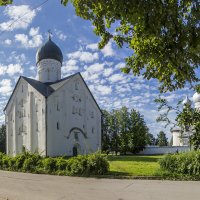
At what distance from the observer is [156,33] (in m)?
4.44

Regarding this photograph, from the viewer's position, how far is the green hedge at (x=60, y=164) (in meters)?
20.5

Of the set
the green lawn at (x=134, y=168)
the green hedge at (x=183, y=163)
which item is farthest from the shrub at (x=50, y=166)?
the green hedge at (x=183, y=163)

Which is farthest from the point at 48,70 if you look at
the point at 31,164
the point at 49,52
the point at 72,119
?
the point at 31,164

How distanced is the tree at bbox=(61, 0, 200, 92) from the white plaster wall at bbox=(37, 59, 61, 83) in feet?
155

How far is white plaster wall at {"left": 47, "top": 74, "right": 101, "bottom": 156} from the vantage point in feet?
150

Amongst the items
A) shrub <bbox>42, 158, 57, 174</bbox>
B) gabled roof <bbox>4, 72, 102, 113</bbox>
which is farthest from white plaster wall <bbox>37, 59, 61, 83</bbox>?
shrub <bbox>42, 158, 57, 174</bbox>

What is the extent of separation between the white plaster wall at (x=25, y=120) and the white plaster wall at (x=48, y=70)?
3434mm

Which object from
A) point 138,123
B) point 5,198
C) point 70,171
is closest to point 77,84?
point 138,123

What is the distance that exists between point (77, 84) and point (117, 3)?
151 ft

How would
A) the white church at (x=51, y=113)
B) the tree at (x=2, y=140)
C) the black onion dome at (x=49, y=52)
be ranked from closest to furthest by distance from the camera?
the white church at (x=51, y=113), the black onion dome at (x=49, y=52), the tree at (x=2, y=140)

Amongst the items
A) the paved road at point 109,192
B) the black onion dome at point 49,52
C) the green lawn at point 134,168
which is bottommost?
the green lawn at point 134,168

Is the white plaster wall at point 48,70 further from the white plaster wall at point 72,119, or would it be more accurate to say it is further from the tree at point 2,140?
the tree at point 2,140

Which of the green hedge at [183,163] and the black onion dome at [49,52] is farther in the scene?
the black onion dome at [49,52]

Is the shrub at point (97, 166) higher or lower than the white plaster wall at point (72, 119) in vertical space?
lower
